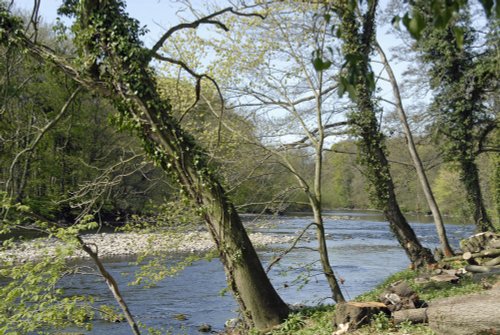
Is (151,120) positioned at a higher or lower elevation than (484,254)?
higher

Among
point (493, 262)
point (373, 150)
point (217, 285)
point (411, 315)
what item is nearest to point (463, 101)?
point (373, 150)

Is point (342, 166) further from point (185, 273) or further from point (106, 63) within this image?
point (106, 63)

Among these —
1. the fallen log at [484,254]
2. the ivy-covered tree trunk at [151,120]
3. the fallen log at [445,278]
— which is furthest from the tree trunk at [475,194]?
the ivy-covered tree trunk at [151,120]

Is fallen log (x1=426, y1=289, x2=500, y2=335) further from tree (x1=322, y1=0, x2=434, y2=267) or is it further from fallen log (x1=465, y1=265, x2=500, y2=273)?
tree (x1=322, y1=0, x2=434, y2=267)

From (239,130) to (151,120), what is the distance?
3.89 meters

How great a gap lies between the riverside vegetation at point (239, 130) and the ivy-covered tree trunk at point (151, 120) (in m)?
0.02

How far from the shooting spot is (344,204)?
48.7 meters

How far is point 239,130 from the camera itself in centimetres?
980

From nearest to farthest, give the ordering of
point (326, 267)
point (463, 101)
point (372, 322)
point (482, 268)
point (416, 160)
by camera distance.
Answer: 1. point (372, 322)
2. point (326, 267)
3. point (482, 268)
4. point (416, 160)
5. point (463, 101)

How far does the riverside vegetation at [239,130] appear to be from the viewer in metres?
5.30

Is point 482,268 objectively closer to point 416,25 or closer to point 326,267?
point 326,267

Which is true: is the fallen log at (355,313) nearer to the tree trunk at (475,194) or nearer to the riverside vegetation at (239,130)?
the riverside vegetation at (239,130)

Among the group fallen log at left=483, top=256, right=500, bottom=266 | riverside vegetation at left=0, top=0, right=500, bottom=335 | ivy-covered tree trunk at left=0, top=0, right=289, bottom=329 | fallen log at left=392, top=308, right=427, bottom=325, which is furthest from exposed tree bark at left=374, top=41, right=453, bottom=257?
ivy-covered tree trunk at left=0, top=0, right=289, bottom=329

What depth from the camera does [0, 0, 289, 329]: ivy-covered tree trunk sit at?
5.95 m
